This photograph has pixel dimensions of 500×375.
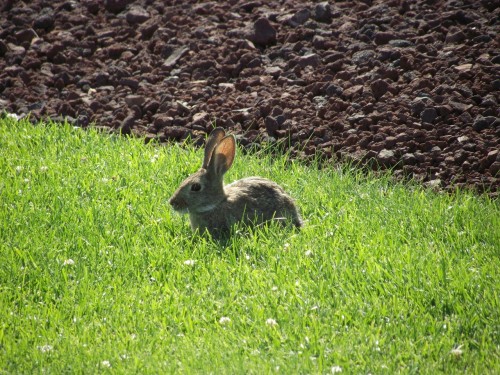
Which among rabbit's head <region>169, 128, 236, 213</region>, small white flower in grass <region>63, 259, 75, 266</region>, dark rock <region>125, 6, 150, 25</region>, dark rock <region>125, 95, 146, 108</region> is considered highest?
dark rock <region>125, 6, 150, 25</region>

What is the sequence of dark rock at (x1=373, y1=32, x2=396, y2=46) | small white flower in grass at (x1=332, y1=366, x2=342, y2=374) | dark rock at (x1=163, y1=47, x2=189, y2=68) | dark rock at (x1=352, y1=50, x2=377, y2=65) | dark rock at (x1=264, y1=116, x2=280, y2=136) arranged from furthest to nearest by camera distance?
dark rock at (x1=163, y1=47, x2=189, y2=68) < dark rock at (x1=373, y1=32, x2=396, y2=46) < dark rock at (x1=352, y1=50, x2=377, y2=65) < dark rock at (x1=264, y1=116, x2=280, y2=136) < small white flower in grass at (x1=332, y1=366, x2=342, y2=374)

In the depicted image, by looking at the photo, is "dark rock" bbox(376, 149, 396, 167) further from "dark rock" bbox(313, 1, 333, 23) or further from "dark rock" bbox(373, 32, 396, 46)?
"dark rock" bbox(313, 1, 333, 23)

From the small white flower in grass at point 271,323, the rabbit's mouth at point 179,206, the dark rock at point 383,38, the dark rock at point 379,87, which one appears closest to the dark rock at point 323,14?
the dark rock at point 383,38

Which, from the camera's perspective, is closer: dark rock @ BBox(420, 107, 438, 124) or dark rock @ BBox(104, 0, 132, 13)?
dark rock @ BBox(420, 107, 438, 124)

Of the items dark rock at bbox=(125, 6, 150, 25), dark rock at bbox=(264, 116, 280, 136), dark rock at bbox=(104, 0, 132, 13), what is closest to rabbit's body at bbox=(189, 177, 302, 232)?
dark rock at bbox=(264, 116, 280, 136)

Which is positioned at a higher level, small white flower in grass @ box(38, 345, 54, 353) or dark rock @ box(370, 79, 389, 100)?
dark rock @ box(370, 79, 389, 100)

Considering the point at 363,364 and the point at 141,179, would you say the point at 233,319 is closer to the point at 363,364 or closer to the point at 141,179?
the point at 363,364

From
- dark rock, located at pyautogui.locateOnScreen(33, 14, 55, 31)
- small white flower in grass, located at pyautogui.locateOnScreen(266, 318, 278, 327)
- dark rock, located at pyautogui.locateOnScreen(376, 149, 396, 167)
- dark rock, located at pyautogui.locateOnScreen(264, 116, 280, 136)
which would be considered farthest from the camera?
dark rock, located at pyautogui.locateOnScreen(33, 14, 55, 31)

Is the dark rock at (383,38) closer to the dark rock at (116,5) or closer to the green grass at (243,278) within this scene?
the green grass at (243,278)

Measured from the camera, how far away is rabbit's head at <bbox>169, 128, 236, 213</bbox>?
650 centimetres

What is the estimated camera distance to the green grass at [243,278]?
4.94m

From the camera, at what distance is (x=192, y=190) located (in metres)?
6.53

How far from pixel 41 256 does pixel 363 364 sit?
8.81 ft

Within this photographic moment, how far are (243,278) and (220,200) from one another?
0.97 meters
